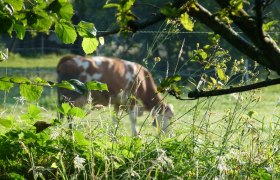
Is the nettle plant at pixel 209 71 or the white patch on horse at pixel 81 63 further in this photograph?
the white patch on horse at pixel 81 63

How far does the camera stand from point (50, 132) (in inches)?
167

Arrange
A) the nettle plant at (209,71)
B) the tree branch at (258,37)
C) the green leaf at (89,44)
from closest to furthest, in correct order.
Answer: the tree branch at (258,37)
the nettle plant at (209,71)
the green leaf at (89,44)

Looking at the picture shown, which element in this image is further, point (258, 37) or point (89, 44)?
point (89, 44)

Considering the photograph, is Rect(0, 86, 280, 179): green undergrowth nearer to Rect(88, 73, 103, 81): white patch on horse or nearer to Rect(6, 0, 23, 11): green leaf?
Rect(6, 0, 23, 11): green leaf

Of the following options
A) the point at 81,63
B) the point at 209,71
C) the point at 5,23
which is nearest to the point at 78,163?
the point at 5,23

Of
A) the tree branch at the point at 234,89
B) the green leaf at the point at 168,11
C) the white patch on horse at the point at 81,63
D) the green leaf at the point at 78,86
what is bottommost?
the white patch on horse at the point at 81,63

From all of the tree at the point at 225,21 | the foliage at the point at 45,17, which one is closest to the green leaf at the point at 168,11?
the tree at the point at 225,21

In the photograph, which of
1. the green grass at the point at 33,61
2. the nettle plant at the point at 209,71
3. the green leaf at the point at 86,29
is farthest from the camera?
the green grass at the point at 33,61

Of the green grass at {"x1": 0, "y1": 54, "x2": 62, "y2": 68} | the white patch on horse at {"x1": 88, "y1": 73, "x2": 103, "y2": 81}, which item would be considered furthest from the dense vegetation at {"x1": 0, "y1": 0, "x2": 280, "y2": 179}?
the green grass at {"x1": 0, "y1": 54, "x2": 62, "y2": 68}

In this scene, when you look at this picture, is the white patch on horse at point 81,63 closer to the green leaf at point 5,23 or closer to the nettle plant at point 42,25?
the nettle plant at point 42,25

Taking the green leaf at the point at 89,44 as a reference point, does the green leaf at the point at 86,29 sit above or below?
A: above

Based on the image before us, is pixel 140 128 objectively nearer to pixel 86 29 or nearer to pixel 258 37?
pixel 86 29

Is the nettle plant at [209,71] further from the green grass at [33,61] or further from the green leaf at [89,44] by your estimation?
the green grass at [33,61]

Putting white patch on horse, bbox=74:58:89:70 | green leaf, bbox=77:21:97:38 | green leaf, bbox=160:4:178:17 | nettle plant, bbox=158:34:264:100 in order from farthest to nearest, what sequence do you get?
white patch on horse, bbox=74:58:89:70
green leaf, bbox=77:21:97:38
nettle plant, bbox=158:34:264:100
green leaf, bbox=160:4:178:17
